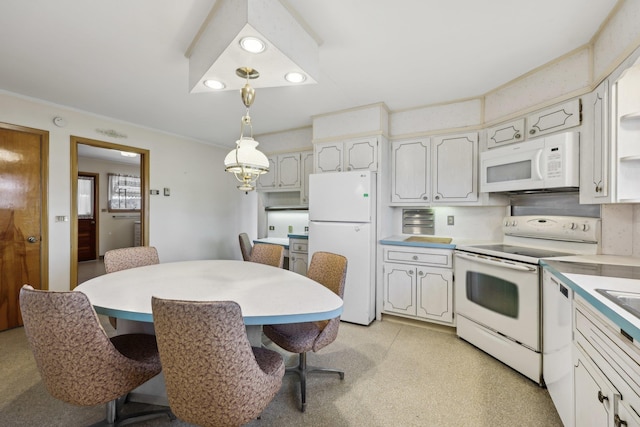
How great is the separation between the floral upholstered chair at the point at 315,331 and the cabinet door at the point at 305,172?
6.30 ft

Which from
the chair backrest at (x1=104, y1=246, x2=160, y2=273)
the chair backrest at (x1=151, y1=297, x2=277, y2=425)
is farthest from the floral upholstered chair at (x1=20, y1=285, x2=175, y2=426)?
the chair backrest at (x1=104, y1=246, x2=160, y2=273)

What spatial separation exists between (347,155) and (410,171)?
0.74 metres

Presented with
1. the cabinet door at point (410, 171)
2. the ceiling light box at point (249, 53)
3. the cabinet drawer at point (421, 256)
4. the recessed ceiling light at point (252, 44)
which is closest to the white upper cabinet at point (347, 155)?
Result: the cabinet door at point (410, 171)

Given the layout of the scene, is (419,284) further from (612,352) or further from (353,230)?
(612,352)

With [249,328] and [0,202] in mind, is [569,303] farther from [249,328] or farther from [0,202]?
[0,202]

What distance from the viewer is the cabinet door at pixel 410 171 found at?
3.02 meters

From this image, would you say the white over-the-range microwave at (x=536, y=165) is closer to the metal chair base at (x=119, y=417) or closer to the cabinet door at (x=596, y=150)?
the cabinet door at (x=596, y=150)

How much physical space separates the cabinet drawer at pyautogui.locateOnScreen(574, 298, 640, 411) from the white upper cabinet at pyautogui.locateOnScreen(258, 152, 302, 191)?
3282 millimetres

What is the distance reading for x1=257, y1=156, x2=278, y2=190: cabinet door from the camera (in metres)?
4.20

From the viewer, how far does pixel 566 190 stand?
2221 millimetres

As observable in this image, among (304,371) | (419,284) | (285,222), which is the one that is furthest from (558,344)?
(285,222)

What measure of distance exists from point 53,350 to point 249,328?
0.84 meters

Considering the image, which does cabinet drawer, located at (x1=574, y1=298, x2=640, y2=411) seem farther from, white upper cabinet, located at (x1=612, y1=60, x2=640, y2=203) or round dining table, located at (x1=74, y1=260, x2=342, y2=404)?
round dining table, located at (x1=74, y1=260, x2=342, y2=404)

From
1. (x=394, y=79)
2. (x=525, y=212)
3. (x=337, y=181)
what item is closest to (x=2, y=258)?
(x=337, y=181)
